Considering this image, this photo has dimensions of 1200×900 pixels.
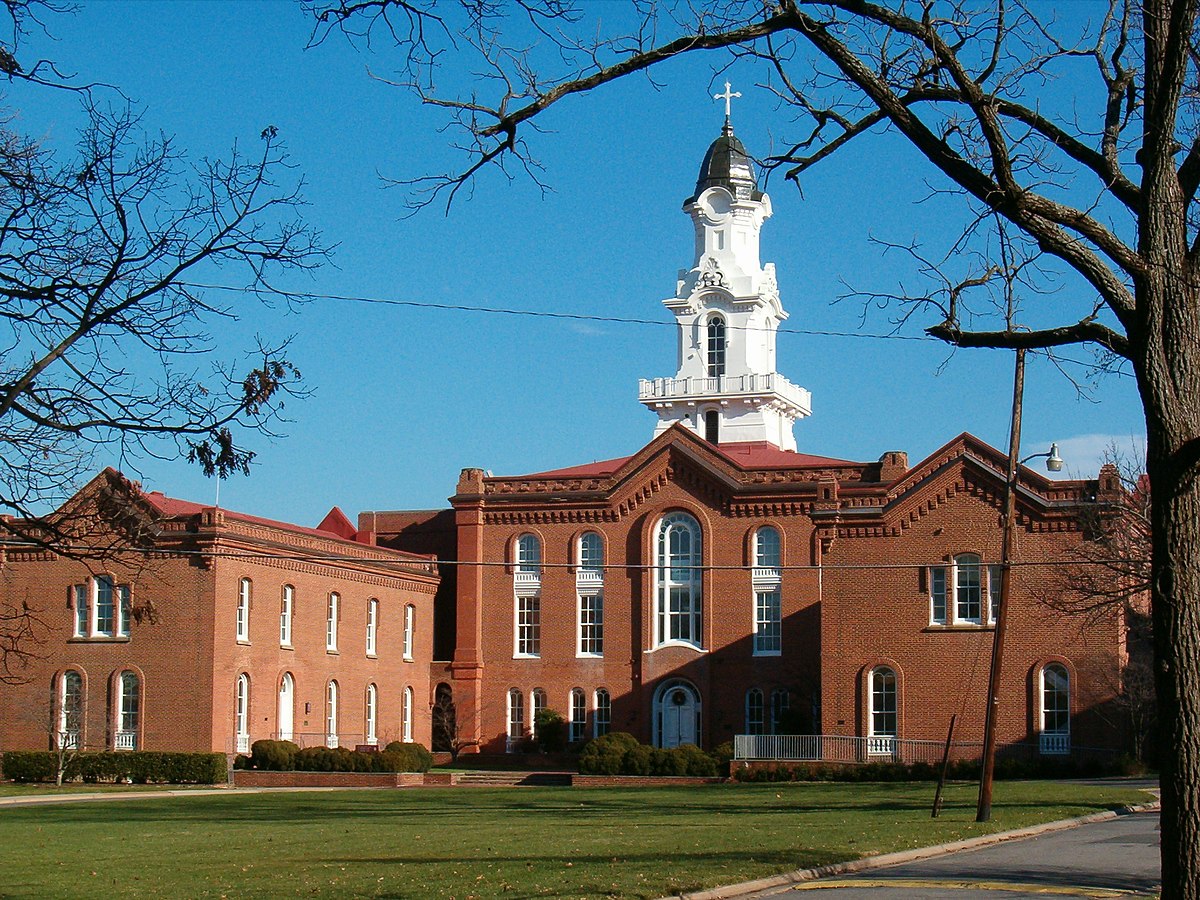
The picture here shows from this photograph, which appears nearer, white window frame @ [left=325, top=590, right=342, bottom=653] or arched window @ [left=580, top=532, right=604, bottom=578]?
white window frame @ [left=325, top=590, right=342, bottom=653]

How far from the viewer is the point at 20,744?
166ft

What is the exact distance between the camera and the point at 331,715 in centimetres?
5612

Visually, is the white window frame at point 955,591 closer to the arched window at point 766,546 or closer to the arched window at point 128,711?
the arched window at point 766,546

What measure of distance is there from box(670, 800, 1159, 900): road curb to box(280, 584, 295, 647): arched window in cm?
3082

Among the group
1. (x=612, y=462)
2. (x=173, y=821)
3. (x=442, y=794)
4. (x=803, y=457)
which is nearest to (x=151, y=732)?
(x=442, y=794)

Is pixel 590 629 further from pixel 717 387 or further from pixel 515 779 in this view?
pixel 717 387

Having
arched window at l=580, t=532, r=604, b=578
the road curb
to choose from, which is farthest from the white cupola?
the road curb

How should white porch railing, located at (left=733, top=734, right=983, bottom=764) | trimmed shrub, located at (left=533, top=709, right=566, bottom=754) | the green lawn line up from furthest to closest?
trimmed shrub, located at (left=533, top=709, right=566, bottom=754), white porch railing, located at (left=733, top=734, right=983, bottom=764), the green lawn

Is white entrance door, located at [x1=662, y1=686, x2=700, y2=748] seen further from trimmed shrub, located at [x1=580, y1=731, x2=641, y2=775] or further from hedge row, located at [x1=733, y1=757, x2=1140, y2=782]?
hedge row, located at [x1=733, y1=757, x2=1140, y2=782]

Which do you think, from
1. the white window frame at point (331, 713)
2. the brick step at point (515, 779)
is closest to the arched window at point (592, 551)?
the brick step at point (515, 779)

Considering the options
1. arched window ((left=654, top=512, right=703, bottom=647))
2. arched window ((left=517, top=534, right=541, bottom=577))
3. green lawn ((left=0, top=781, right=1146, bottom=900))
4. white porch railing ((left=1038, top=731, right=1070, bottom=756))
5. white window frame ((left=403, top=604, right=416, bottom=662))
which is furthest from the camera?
white window frame ((left=403, top=604, right=416, bottom=662))

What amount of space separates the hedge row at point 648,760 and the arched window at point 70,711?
628 inches

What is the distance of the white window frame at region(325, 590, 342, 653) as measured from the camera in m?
55.8

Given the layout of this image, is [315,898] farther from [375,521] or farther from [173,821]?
[375,521]
